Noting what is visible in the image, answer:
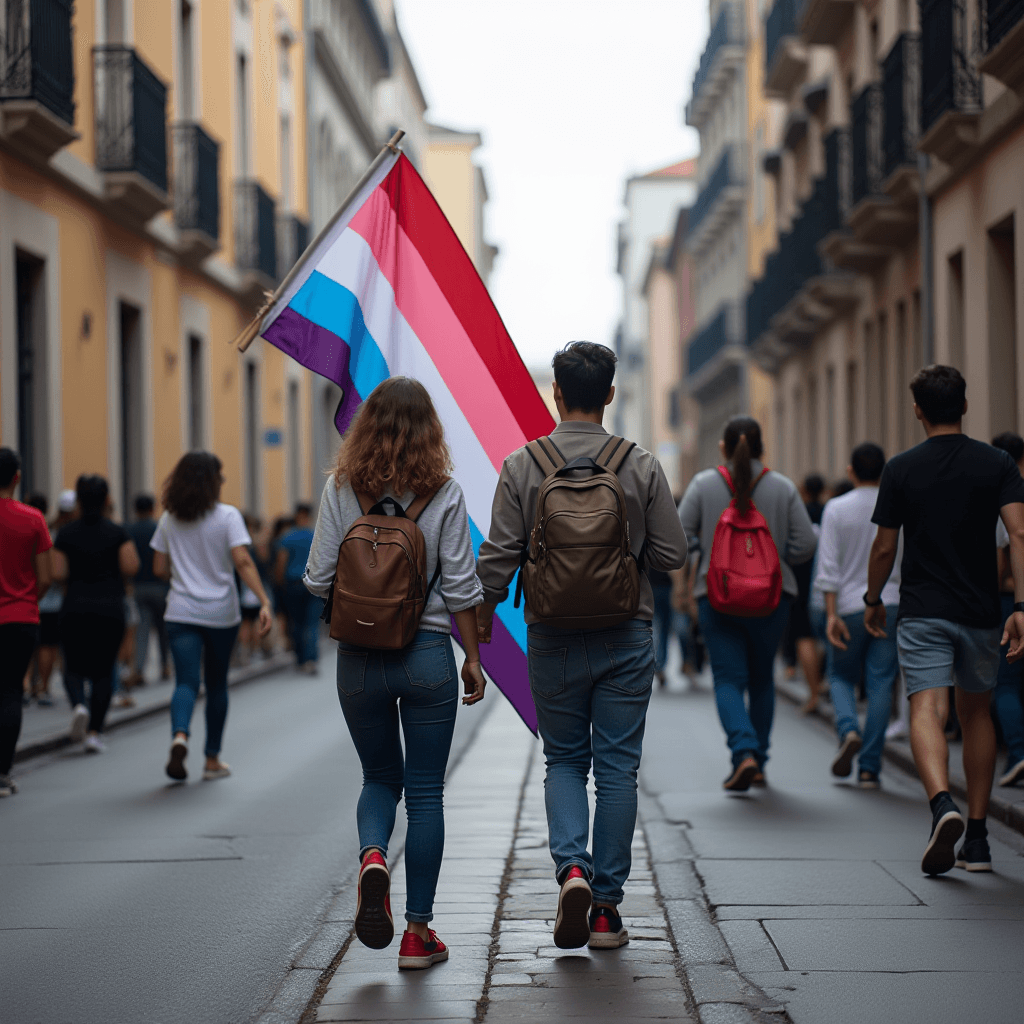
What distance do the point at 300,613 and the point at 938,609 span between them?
1389 centimetres

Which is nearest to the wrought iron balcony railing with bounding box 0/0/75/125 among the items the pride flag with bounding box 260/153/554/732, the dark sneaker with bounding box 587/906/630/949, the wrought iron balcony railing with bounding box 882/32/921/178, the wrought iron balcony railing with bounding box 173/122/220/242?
the wrought iron balcony railing with bounding box 173/122/220/242

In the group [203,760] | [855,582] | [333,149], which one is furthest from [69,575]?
[333,149]

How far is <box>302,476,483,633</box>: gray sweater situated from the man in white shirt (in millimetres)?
4622

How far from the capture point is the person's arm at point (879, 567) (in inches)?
284

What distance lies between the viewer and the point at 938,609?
698 centimetres

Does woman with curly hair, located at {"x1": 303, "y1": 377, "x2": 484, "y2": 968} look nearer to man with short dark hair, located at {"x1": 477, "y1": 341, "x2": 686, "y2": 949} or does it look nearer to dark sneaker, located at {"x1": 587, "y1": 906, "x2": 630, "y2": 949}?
man with short dark hair, located at {"x1": 477, "y1": 341, "x2": 686, "y2": 949}

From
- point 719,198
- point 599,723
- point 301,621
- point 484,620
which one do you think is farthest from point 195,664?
point 719,198

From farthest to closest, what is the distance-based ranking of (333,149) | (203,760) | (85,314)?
(333,149), (85,314), (203,760)

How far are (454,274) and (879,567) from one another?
84.6 inches

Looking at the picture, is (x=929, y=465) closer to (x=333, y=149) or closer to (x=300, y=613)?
(x=300, y=613)

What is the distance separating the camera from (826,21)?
2511cm

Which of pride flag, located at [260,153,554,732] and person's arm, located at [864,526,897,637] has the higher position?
pride flag, located at [260,153,554,732]

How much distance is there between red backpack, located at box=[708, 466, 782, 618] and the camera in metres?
9.00

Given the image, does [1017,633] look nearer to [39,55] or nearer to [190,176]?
[39,55]
